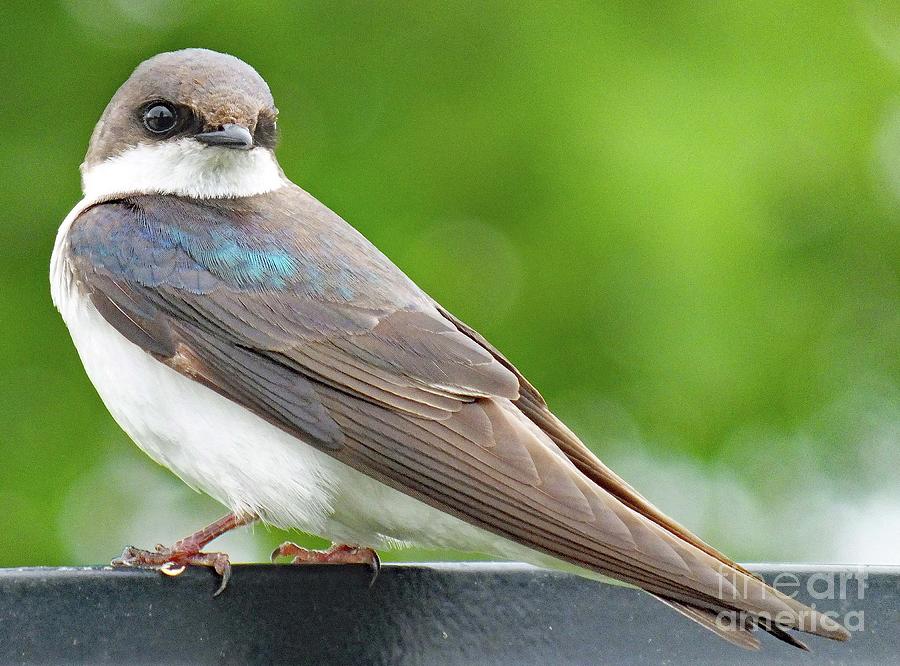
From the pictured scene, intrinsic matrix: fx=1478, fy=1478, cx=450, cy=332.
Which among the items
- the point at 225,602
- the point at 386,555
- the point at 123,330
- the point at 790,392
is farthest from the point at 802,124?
the point at 225,602

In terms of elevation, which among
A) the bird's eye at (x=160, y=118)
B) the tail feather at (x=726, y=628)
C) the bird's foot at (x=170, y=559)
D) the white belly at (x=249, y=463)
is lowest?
the bird's foot at (x=170, y=559)

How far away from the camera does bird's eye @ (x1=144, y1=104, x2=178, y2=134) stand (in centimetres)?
406

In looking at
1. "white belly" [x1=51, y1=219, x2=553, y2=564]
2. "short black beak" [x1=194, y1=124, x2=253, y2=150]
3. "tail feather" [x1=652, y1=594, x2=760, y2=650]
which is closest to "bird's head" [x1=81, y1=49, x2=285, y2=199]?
"short black beak" [x1=194, y1=124, x2=253, y2=150]

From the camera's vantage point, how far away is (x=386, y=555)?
182 inches

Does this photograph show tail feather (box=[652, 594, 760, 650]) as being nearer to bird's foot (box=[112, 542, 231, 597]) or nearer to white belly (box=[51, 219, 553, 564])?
white belly (box=[51, 219, 553, 564])

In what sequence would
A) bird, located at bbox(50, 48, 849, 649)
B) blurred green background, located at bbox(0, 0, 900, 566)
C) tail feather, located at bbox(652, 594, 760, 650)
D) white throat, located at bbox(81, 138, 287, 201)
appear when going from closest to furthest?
tail feather, located at bbox(652, 594, 760, 650) → bird, located at bbox(50, 48, 849, 649) → white throat, located at bbox(81, 138, 287, 201) → blurred green background, located at bbox(0, 0, 900, 566)

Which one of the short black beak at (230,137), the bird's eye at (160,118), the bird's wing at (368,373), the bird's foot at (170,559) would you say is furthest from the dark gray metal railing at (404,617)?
the bird's eye at (160,118)

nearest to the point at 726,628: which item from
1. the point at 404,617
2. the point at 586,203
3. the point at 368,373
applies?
the point at 404,617

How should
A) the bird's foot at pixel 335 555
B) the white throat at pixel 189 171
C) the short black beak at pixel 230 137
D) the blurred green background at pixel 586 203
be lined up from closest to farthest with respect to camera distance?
1. the bird's foot at pixel 335 555
2. the short black beak at pixel 230 137
3. the white throat at pixel 189 171
4. the blurred green background at pixel 586 203

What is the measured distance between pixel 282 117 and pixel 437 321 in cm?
128

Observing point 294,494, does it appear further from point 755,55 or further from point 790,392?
point 755,55

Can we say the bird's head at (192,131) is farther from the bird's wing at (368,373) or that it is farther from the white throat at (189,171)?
the bird's wing at (368,373)

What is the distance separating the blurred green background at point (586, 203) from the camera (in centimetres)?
441

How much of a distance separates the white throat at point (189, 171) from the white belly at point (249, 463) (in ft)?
1.92
